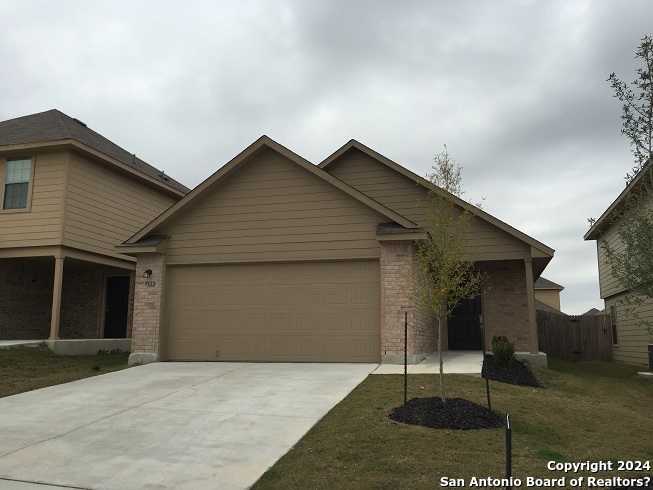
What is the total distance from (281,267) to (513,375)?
Answer: 596 cm

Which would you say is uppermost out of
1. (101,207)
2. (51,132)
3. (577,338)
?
(51,132)

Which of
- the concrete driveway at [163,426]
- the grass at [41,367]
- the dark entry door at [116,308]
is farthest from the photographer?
the dark entry door at [116,308]

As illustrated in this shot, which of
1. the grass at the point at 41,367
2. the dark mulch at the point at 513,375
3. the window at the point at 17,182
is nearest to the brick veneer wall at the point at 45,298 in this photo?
the window at the point at 17,182

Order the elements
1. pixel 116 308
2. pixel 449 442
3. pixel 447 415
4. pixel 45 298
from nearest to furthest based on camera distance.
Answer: pixel 449 442 < pixel 447 415 < pixel 45 298 < pixel 116 308

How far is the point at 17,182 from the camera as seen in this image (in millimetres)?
16656

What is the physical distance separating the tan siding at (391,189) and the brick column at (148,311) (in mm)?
6617

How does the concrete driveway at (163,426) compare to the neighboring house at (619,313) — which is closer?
the concrete driveway at (163,426)

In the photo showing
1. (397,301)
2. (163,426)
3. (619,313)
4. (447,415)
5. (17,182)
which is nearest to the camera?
(447,415)

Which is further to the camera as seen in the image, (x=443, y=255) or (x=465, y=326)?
(x=465, y=326)

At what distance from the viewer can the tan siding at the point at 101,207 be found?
1636cm

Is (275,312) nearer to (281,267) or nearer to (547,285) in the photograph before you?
(281,267)

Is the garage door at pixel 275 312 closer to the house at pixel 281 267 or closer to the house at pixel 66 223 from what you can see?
the house at pixel 281 267

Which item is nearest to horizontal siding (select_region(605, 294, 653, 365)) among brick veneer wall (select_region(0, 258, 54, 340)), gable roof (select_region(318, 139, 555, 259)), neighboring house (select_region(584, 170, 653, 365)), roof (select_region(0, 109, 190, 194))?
neighboring house (select_region(584, 170, 653, 365))

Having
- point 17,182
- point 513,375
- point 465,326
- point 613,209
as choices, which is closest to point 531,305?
point 465,326
